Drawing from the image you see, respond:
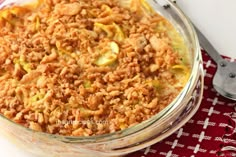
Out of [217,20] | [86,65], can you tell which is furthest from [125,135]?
[217,20]

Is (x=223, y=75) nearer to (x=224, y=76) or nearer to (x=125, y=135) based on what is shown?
(x=224, y=76)

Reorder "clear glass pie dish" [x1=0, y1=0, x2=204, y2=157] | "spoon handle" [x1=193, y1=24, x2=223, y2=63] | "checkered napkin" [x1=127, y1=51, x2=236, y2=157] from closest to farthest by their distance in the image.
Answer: "clear glass pie dish" [x1=0, y1=0, x2=204, y2=157] < "checkered napkin" [x1=127, y1=51, x2=236, y2=157] < "spoon handle" [x1=193, y1=24, x2=223, y2=63]

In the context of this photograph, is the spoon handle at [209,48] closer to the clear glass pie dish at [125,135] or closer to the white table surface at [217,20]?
the white table surface at [217,20]

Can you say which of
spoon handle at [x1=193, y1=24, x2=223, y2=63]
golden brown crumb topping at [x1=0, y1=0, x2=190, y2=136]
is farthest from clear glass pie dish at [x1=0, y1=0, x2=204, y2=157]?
spoon handle at [x1=193, y1=24, x2=223, y2=63]

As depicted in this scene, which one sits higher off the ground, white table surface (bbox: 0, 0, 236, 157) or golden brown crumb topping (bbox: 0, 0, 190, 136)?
golden brown crumb topping (bbox: 0, 0, 190, 136)

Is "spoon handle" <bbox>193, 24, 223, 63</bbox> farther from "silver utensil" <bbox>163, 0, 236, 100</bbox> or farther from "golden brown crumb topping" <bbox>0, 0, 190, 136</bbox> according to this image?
"golden brown crumb topping" <bbox>0, 0, 190, 136</bbox>

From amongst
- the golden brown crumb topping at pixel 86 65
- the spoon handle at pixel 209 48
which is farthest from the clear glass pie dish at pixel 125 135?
the spoon handle at pixel 209 48

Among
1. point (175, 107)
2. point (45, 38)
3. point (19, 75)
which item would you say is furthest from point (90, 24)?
point (175, 107)
